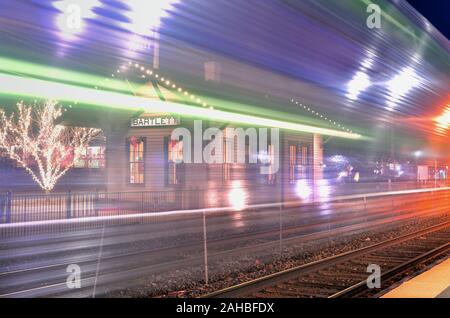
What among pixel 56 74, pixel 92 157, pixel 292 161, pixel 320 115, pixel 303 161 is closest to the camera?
pixel 56 74

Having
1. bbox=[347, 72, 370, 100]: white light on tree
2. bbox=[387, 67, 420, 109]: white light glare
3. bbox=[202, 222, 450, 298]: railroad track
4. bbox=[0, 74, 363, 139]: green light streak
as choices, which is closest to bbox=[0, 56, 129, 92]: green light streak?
bbox=[0, 74, 363, 139]: green light streak

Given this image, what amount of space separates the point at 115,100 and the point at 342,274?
348 inches

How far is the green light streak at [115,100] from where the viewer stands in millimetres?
10367

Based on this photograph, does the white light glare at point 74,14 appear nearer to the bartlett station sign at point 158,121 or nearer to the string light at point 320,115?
the bartlett station sign at point 158,121

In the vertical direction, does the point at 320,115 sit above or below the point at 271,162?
above

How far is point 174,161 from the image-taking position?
66.8 ft

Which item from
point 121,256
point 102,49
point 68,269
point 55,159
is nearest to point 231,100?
point 102,49

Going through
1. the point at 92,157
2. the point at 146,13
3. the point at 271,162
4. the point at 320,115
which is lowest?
the point at 271,162

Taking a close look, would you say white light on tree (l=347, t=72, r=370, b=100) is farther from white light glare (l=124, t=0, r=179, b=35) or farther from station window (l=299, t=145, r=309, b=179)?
white light glare (l=124, t=0, r=179, b=35)

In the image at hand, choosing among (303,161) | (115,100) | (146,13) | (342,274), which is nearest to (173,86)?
(115,100)

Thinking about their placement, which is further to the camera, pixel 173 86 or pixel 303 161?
pixel 303 161

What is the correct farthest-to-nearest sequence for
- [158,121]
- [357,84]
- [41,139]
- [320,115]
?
[41,139] → [320,115] → [158,121] → [357,84]

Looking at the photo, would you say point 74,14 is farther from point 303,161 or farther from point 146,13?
point 303,161
